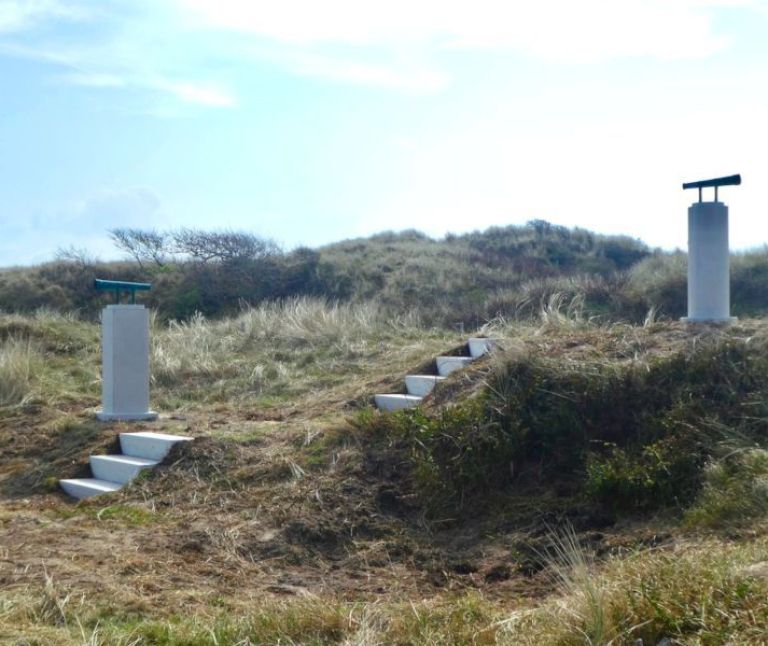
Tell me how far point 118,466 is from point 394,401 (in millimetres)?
2658

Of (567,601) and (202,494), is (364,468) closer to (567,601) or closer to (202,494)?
(202,494)

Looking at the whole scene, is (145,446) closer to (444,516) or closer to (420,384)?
(420,384)

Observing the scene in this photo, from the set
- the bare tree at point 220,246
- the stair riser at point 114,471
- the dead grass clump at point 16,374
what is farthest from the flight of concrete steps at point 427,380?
the bare tree at point 220,246

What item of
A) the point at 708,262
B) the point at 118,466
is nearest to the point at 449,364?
the point at 708,262

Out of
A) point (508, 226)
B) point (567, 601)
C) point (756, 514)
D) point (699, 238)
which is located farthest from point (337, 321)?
point (508, 226)

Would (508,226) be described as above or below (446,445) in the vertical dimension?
above

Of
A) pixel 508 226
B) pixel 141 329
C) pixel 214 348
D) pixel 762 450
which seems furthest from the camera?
pixel 508 226

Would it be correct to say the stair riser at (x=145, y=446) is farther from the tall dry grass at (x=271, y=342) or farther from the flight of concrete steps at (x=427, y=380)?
the tall dry grass at (x=271, y=342)

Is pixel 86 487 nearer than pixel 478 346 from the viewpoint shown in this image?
Yes

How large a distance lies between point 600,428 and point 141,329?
5282 millimetres

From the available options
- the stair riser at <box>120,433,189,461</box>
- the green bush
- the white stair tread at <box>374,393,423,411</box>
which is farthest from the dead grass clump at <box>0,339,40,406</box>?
the green bush

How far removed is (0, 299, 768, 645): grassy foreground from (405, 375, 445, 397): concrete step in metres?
0.29

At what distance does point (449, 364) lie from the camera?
10.6 meters

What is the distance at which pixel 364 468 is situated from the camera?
792 cm
